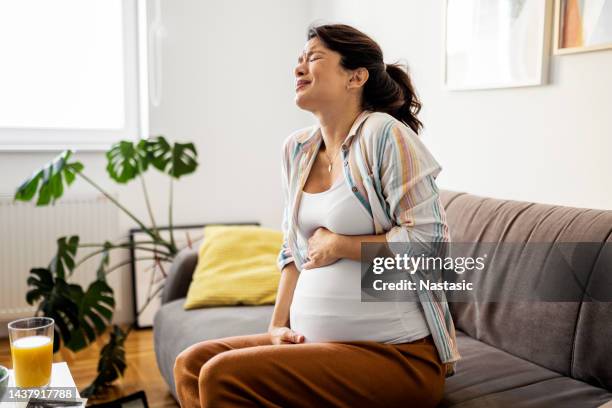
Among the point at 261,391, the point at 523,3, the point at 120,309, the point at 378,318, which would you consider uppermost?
the point at 523,3

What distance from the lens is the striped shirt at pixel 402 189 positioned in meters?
1.46

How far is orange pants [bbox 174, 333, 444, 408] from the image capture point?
139 centimetres

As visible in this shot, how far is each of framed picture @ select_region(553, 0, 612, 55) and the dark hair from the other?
65cm

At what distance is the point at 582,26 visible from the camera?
1994 millimetres

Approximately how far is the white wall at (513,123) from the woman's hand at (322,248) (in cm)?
92

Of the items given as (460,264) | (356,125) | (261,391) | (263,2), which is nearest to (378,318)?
(261,391)

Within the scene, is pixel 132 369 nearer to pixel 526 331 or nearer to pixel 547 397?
pixel 526 331

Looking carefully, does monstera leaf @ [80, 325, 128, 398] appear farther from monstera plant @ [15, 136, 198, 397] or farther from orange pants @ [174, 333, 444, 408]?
orange pants @ [174, 333, 444, 408]

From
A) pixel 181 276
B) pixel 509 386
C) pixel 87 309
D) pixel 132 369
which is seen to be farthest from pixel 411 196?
pixel 132 369

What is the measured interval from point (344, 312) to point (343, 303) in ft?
0.07

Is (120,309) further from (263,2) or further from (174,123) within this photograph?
(263,2)

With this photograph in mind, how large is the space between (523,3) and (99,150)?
6.82ft

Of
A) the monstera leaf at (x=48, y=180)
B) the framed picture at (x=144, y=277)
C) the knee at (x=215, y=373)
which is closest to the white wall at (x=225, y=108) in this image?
the framed picture at (x=144, y=277)

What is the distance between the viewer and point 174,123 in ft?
11.3
